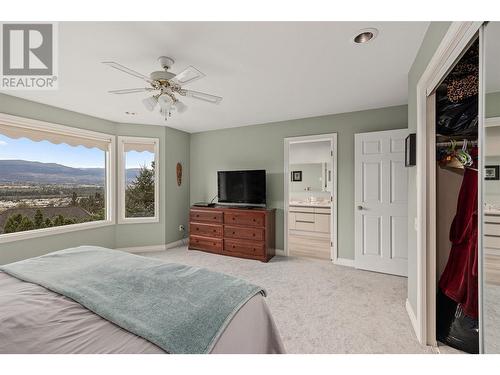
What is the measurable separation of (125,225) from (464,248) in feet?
15.5

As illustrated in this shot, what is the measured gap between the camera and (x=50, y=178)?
3.60m

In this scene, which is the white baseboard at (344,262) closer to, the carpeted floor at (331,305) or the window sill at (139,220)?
the carpeted floor at (331,305)

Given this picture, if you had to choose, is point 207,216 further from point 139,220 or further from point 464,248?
point 464,248

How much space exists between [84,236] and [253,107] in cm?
342

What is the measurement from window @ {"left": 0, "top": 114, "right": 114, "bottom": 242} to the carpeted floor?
1861mm

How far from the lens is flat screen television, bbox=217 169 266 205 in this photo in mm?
4219

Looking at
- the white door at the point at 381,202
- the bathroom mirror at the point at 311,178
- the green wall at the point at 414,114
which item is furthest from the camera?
the bathroom mirror at the point at 311,178

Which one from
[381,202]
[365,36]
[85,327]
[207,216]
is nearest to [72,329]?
[85,327]

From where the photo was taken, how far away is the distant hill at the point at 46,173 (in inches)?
124

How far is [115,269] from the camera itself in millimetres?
1570

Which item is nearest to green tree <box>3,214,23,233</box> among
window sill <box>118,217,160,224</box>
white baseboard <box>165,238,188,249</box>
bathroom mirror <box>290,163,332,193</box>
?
window sill <box>118,217,160,224</box>

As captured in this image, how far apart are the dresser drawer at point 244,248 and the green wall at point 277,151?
20.0 inches

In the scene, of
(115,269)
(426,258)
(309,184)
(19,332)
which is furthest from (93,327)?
(309,184)

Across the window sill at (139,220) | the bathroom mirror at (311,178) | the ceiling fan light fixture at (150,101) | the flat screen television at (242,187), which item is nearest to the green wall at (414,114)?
the ceiling fan light fixture at (150,101)
